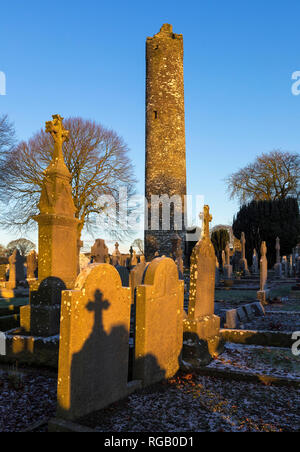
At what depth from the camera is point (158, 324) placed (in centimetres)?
423

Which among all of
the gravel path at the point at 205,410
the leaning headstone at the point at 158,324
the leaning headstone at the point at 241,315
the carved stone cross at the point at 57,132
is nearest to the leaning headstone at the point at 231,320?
the leaning headstone at the point at 241,315

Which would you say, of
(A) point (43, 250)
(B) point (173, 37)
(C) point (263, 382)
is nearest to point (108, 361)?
(C) point (263, 382)

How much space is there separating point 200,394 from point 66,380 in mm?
1628

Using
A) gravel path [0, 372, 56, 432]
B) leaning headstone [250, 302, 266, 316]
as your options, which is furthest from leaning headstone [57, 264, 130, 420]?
leaning headstone [250, 302, 266, 316]

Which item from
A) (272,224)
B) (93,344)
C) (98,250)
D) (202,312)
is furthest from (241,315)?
(272,224)

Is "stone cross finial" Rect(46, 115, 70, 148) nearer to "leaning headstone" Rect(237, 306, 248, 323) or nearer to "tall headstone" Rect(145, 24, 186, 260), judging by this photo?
"leaning headstone" Rect(237, 306, 248, 323)

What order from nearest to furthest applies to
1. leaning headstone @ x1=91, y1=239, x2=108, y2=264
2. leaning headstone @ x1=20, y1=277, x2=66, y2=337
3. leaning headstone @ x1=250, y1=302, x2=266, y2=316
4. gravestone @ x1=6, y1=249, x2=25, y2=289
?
leaning headstone @ x1=20, y1=277, x2=66, y2=337 → leaning headstone @ x1=250, y1=302, x2=266, y2=316 → leaning headstone @ x1=91, y1=239, x2=108, y2=264 → gravestone @ x1=6, y1=249, x2=25, y2=289

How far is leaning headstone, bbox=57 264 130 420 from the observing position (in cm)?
295

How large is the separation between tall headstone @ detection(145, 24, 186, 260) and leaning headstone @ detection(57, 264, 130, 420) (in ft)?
69.4

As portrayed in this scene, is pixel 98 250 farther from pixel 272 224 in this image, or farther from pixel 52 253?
pixel 272 224

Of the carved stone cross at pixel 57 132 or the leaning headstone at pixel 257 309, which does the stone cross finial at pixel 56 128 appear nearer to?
the carved stone cross at pixel 57 132

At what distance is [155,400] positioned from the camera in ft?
11.9

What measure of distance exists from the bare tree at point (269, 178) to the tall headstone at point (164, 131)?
1350 cm
